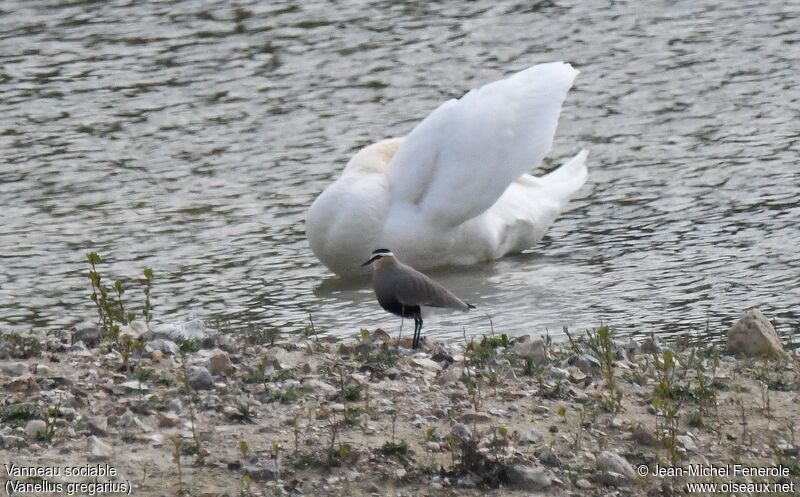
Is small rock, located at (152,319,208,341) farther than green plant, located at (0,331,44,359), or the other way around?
small rock, located at (152,319,208,341)

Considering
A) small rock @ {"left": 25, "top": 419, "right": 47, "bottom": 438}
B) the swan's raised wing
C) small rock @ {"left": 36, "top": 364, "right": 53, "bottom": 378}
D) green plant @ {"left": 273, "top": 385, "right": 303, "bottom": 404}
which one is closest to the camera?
small rock @ {"left": 25, "top": 419, "right": 47, "bottom": 438}

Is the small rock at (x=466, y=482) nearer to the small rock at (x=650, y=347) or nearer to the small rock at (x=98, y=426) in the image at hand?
the small rock at (x=98, y=426)

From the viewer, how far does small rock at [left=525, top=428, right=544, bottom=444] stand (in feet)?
18.0

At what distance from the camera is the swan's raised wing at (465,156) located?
30.6ft

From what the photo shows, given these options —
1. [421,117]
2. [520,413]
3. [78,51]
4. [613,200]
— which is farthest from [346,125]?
[520,413]

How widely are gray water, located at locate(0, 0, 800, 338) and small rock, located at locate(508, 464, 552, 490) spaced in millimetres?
2986

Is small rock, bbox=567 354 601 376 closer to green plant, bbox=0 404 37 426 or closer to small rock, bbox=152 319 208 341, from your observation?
small rock, bbox=152 319 208 341

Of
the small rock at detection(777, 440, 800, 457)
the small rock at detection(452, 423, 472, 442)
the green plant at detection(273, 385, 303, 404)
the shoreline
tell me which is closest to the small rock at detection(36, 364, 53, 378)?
the shoreline

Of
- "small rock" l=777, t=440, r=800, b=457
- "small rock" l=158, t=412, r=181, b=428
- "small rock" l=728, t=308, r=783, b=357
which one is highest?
"small rock" l=158, t=412, r=181, b=428

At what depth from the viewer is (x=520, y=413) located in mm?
5801

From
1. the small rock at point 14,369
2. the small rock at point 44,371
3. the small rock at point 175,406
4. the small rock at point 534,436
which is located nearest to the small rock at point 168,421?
the small rock at point 175,406

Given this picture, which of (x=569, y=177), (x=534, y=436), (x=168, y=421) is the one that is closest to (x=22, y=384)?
(x=168, y=421)

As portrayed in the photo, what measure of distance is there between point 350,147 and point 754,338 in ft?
18.0

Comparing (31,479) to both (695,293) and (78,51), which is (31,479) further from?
(78,51)
